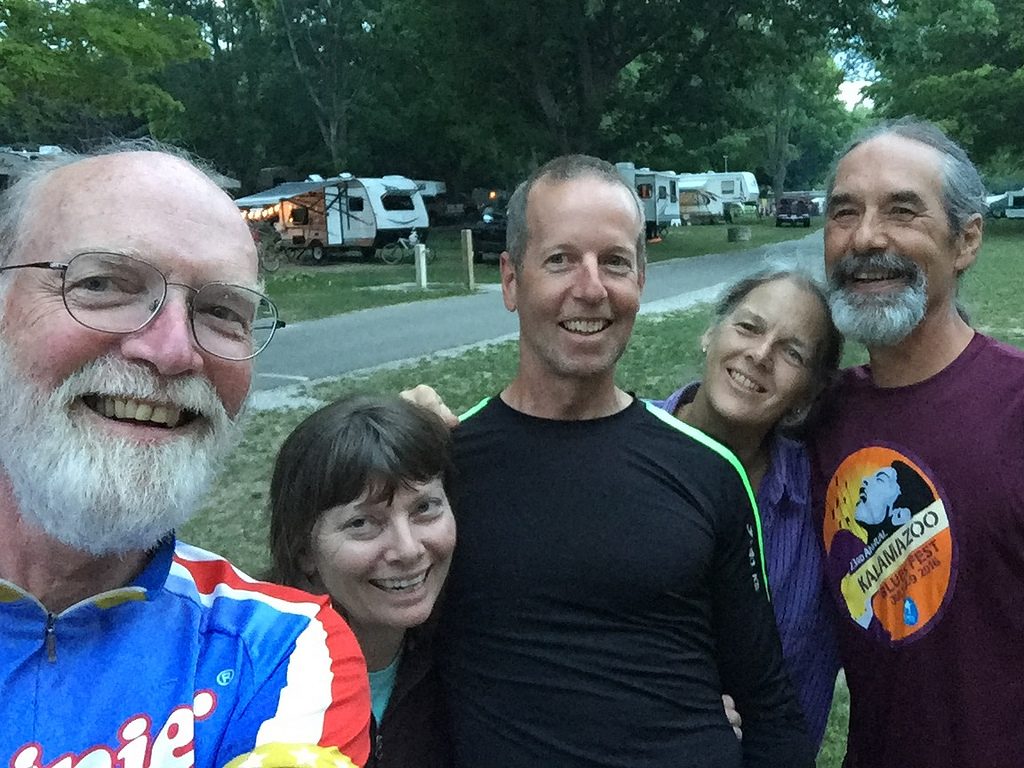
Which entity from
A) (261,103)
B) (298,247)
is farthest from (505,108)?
(261,103)

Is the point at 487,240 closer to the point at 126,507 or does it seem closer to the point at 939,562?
the point at 939,562

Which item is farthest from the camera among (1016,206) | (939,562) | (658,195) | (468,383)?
(1016,206)

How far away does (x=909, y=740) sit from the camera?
7.15 ft

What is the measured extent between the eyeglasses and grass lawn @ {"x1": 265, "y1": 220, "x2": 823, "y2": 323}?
6915mm

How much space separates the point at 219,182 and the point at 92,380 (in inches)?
22.1

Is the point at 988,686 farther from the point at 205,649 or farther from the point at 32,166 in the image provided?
the point at 32,166

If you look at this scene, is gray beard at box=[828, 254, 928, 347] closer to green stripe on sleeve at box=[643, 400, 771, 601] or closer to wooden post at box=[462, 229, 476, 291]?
green stripe on sleeve at box=[643, 400, 771, 601]

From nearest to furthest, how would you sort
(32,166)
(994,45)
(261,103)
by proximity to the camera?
(32,166)
(994,45)
(261,103)

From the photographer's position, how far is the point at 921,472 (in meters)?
2.11

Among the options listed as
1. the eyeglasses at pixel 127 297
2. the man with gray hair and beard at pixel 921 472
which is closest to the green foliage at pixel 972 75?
the man with gray hair and beard at pixel 921 472

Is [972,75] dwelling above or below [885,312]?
above

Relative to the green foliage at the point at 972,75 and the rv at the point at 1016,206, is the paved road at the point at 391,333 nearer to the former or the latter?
the green foliage at the point at 972,75

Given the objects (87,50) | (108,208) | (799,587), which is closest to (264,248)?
(108,208)

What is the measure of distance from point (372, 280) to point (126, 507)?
1803 cm
